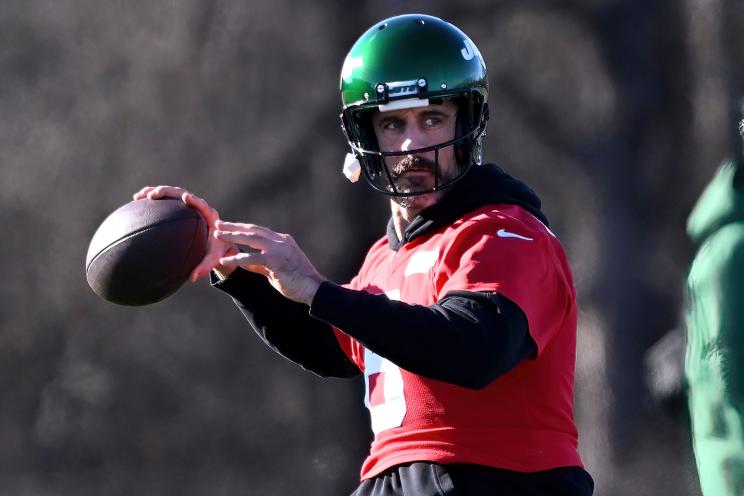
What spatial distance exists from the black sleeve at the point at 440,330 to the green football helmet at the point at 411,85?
460mm

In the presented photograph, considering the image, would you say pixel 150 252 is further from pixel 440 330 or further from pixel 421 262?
pixel 440 330

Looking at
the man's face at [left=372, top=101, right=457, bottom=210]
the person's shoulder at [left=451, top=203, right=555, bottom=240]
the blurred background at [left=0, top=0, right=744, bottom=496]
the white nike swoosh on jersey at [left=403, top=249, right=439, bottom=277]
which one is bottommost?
the blurred background at [left=0, top=0, right=744, bottom=496]

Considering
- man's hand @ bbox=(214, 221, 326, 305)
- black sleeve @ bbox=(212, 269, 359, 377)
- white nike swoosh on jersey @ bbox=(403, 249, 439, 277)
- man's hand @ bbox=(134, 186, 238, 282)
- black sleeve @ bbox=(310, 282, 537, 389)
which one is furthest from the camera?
black sleeve @ bbox=(212, 269, 359, 377)

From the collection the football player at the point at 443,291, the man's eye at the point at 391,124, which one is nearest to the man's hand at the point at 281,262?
the football player at the point at 443,291

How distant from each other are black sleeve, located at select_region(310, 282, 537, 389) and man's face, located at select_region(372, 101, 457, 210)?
1.63 feet

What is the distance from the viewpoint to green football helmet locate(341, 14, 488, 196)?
117 inches

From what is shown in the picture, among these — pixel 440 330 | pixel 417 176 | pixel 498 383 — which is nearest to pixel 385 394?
pixel 498 383

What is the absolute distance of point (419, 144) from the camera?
2973mm

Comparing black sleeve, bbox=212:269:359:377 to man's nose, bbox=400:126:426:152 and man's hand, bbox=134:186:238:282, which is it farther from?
man's nose, bbox=400:126:426:152

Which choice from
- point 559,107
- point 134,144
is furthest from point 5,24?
point 559,107

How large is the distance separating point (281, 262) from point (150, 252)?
45 centimetres

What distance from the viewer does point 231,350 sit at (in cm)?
507

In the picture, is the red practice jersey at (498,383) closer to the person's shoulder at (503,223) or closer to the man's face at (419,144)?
the person's shoulder at (503,223)

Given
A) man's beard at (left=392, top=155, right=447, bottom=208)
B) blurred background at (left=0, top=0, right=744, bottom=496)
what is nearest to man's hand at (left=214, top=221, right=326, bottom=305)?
man's beard at (left=392, top=155, right=447, bottom=208)
